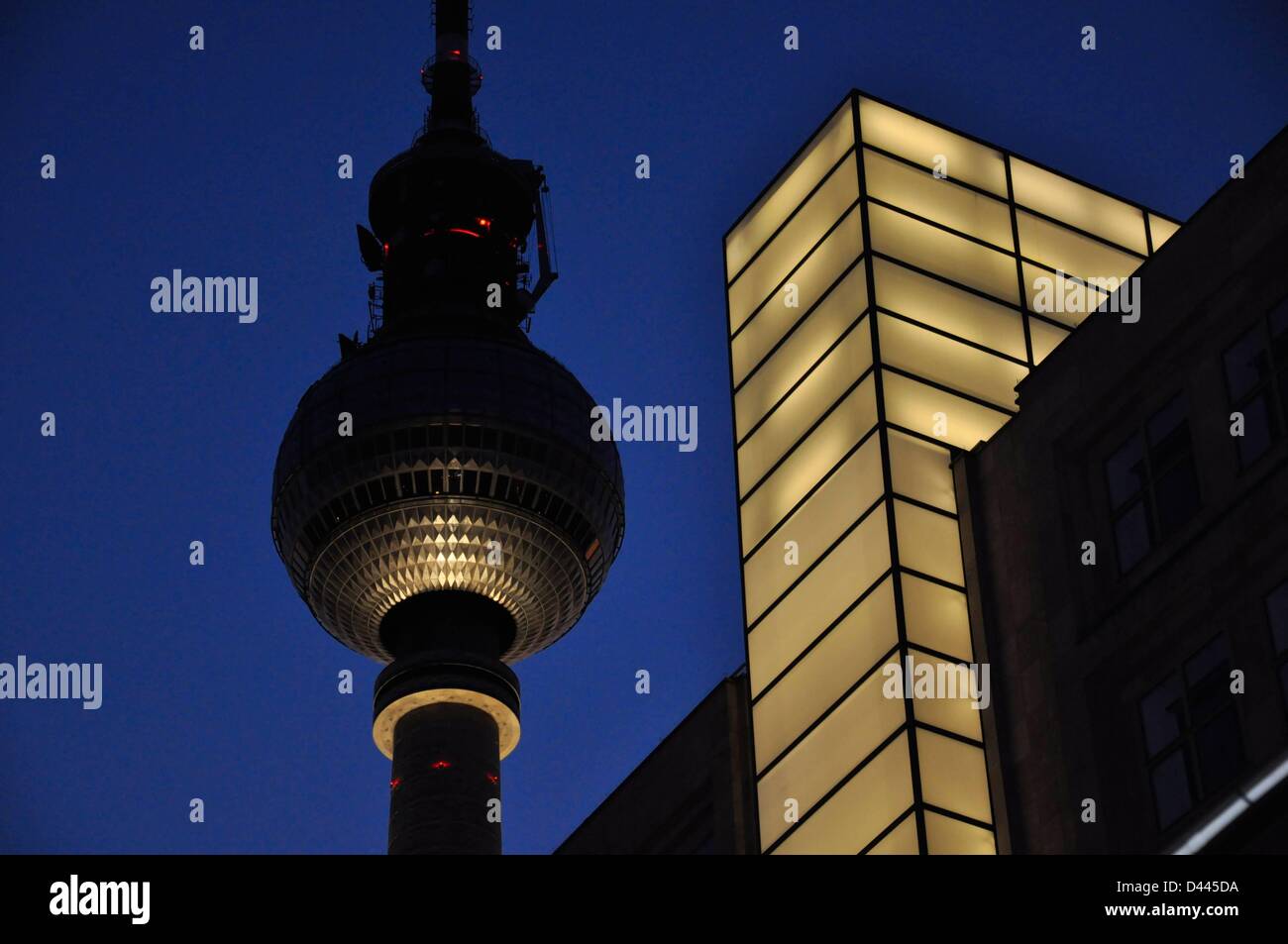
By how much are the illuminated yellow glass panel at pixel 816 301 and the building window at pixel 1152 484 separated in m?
8.48

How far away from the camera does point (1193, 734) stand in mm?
33188

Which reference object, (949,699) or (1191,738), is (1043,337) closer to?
(949,699)

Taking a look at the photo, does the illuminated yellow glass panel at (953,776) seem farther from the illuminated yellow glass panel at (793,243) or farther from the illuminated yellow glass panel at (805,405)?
the illuminated yellow glass panel at (793,243)

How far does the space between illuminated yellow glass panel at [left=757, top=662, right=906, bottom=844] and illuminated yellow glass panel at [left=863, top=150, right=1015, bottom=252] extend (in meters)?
12.4

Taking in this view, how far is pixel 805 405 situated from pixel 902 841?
11455 mm

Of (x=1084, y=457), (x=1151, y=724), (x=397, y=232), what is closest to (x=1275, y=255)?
(x=1084, y=457)

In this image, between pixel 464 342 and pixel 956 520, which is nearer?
pixel 956 520

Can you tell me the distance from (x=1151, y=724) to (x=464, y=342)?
2790 inches

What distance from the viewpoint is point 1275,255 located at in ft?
114

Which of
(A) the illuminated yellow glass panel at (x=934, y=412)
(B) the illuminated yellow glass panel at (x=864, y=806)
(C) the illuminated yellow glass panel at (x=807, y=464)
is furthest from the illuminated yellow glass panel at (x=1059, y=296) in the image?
(B) the illuminated yellow glass panel at (x=864, y=806)

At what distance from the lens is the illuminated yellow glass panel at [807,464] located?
42.8 metres
